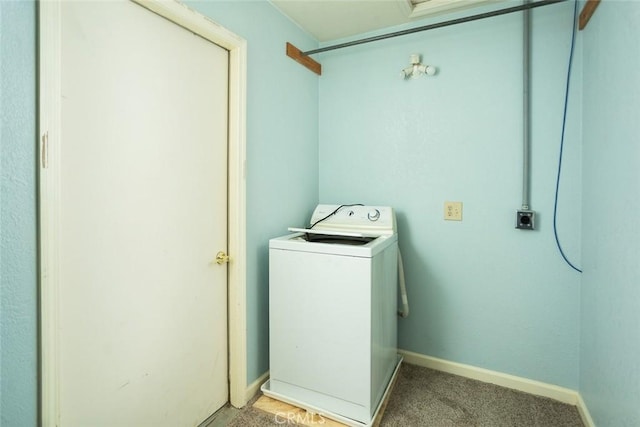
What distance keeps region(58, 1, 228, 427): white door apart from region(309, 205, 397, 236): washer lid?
27.3 inches

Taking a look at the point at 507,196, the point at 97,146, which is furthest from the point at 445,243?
the point at 97,146

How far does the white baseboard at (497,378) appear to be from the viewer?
1.75 metres

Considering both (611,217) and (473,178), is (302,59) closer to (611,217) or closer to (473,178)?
(473,178)

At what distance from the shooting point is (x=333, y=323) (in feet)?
5.17

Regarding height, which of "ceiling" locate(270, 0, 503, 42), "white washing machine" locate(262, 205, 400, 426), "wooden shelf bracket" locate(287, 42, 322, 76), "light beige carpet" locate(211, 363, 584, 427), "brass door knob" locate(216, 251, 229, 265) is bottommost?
"light beige carpet" locate(211, 363, 584, 427)

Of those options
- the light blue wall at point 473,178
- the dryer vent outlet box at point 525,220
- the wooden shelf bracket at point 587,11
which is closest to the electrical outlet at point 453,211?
the light blue wall at point 473,178

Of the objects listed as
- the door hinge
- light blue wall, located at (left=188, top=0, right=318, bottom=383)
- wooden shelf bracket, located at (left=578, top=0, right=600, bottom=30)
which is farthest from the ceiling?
the door hinge

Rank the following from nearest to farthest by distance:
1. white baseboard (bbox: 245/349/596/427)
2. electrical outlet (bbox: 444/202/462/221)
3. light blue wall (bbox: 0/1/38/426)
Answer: light blue wall (bbox: 0/1/38/426)
white baseboard (bbox: 245/349/596/427)
electrical outlet (bbox: 444/202/462/221)

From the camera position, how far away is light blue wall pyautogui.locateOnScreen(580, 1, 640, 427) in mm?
1087

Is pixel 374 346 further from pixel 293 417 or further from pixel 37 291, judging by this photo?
pixel 37 291

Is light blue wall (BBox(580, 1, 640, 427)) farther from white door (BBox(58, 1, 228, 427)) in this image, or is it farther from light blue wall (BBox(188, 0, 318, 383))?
white door (BBox(58, 1, 228, 427))

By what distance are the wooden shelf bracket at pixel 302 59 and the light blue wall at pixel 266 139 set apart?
0.12ft

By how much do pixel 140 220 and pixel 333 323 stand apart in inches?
40.3

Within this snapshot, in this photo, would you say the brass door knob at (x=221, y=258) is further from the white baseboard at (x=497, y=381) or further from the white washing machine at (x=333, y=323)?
the white baseboard at (x=497, y=381)
